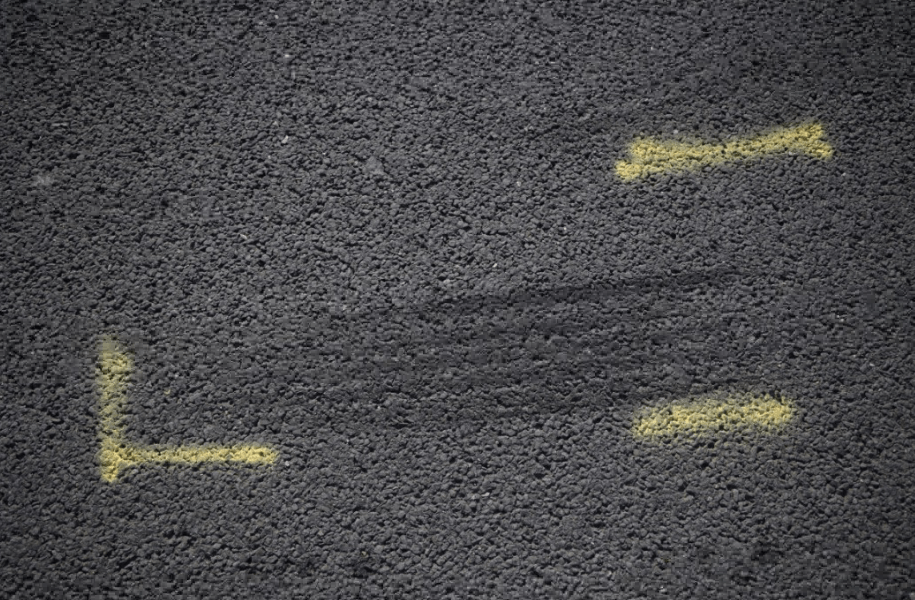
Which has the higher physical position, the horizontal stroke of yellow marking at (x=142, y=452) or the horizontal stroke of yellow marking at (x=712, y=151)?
the horizontal stroke of yellow marking at (x=712, y=151)

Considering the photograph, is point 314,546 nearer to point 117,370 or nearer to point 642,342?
point 117,370

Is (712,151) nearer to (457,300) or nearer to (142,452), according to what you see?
(457,300)

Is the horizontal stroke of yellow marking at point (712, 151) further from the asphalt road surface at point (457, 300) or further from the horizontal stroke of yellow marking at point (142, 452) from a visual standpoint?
the horizontal stroke of yellow marking at point (142, 452)

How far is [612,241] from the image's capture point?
2.48 meters

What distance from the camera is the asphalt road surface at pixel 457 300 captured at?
2.25 m

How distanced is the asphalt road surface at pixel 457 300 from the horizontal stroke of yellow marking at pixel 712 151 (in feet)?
0.03

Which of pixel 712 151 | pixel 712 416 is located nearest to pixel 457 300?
pixel 712 416

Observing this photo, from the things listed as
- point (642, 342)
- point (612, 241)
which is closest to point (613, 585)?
point (642, 342)

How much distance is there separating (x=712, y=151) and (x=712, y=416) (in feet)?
2.89

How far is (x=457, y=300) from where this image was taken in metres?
2.45

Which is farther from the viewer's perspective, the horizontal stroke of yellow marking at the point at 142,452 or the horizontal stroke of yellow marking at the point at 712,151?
the horizontal stroke of yellow marking at the point at 712,151

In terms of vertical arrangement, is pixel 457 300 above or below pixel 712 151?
below

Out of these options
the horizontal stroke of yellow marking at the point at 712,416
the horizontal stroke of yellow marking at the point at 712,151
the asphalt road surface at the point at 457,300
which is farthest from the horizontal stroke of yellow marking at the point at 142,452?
the horizontal stroke of yellow marking at the point at 712,151

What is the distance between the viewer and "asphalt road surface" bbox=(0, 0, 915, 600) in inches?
88.7
